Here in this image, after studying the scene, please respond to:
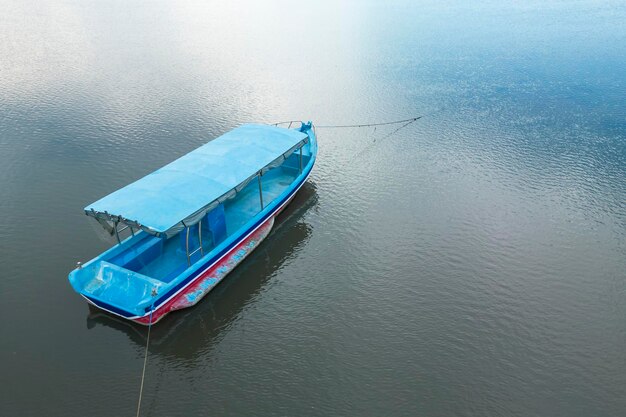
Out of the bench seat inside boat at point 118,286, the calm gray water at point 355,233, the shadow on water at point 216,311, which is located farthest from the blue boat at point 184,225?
the calm gray water at point 355,233

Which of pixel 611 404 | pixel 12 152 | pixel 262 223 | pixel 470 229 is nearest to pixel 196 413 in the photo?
pixel 262 223

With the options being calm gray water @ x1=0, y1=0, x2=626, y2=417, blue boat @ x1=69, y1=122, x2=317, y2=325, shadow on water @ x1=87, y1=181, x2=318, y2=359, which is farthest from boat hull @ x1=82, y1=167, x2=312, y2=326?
calm gray water @ x1=0, y1=0, x2=626, y2=417

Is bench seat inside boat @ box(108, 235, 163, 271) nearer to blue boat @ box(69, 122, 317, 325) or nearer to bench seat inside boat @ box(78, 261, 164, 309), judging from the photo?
blue boat @ box(69, 122, 317, 325)

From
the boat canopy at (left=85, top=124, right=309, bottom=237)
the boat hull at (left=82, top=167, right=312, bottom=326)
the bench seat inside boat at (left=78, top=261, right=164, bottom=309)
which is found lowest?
the boat hull at (left=82, top=167, right=312, bottom=326)

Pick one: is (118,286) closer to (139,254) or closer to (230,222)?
(139,254)

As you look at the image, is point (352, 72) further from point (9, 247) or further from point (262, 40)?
Answer: point (9, 247)

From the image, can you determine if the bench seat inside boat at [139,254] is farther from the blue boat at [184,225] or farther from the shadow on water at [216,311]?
the shadow on water at [216,311]
